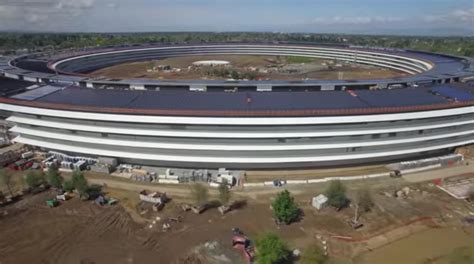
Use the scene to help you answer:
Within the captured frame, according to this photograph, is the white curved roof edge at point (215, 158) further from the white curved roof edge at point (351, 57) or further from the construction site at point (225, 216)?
the white curved roof edge at point (351, 57)

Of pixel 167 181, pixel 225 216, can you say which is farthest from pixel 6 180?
pixel 225 216

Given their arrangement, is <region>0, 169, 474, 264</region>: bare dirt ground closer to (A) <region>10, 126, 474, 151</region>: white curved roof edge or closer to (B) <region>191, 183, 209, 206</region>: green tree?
(B) <region>191, 183, 209, 206</region>: green tree

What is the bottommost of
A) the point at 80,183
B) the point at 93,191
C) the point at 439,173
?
the point at 93,191

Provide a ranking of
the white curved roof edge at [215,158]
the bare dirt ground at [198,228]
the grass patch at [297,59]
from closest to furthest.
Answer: the bare dirt ground at [198,228]
the white curved roof edge at [215,158]
the grass patch at [297,59]

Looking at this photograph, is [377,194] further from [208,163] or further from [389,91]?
[208,163]

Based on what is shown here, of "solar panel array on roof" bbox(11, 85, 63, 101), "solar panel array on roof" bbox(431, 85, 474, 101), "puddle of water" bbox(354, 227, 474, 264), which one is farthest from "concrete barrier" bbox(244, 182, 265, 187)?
"solar panel array on roof" bbox(11, 85, 63, 101)

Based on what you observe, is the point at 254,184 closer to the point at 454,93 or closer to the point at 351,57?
the point at 454,93

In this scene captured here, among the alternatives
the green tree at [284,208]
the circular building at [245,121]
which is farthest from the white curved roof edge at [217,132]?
the green tree at [284,208]
